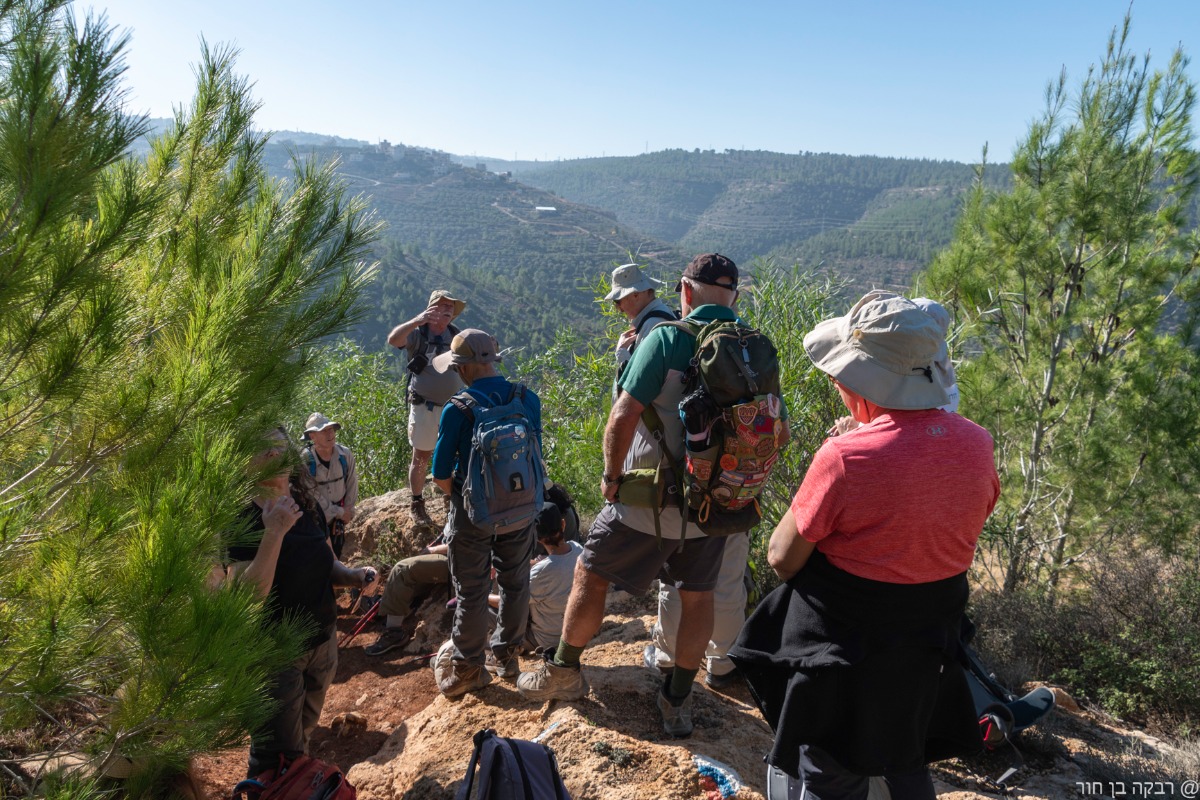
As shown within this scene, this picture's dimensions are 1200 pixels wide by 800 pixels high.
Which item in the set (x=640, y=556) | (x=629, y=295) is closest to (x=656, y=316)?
(x=629, y=295)

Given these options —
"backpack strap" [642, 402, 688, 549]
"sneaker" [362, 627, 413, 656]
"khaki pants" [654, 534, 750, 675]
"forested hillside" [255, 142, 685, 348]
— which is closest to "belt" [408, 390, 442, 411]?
"sneaker" [362, 627, 413, 656]

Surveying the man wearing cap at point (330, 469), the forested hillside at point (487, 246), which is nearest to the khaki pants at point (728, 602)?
the man wearing cap at point (330, 469)

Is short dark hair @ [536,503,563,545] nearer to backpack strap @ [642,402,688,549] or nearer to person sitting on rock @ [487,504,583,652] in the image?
person sitting on rock @ [487,504,583,652]

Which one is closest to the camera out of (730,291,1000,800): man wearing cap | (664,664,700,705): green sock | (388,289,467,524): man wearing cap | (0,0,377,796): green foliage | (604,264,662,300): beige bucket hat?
(0,0,377,796): green foliage

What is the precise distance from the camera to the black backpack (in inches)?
84.8

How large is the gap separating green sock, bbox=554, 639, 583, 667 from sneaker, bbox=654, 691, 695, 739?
0.37 m

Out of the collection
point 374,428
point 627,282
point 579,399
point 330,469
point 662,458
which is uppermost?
point 627,282

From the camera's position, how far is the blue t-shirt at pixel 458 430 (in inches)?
124

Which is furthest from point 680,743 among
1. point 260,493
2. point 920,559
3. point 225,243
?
point 225,243

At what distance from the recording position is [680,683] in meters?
2.70

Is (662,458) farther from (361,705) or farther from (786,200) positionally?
(786,200)

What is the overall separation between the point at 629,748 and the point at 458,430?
57.5 inches

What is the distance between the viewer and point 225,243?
7.14 ft

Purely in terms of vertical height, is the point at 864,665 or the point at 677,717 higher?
the point at 864,665
